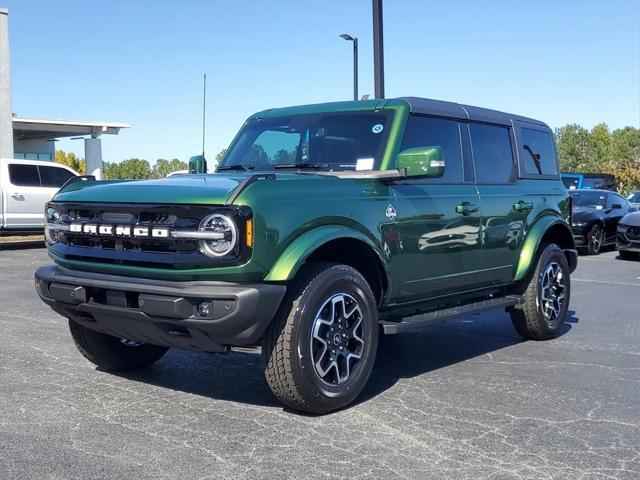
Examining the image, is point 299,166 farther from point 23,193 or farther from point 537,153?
point 23,193

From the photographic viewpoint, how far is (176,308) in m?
3.99

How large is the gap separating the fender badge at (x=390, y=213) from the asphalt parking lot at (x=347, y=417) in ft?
3.80

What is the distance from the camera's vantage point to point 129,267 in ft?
14.1

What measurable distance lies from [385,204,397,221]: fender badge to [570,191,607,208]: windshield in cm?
1348

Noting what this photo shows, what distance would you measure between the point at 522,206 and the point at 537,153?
900 millimetres

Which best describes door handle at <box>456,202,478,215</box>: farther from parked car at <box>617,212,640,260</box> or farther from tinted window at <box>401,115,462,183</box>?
parked car at <box>617,212,640,260</box>

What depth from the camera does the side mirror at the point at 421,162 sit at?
15.8 feet

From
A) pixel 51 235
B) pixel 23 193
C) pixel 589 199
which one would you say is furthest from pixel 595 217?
pixel 51 235

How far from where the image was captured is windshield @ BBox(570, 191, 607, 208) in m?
17.5

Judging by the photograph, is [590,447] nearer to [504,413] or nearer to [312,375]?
[504,413]

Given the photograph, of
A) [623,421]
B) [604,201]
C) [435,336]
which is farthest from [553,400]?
[604,201]

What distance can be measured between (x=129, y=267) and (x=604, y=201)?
1532 centimetres

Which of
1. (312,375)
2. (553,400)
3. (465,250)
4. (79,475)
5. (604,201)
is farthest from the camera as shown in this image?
(604,201)

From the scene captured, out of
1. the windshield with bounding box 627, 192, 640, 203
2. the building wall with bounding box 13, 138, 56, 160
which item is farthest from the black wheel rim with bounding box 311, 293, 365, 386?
the building wall with bounding box 13, 138, 56, 160
